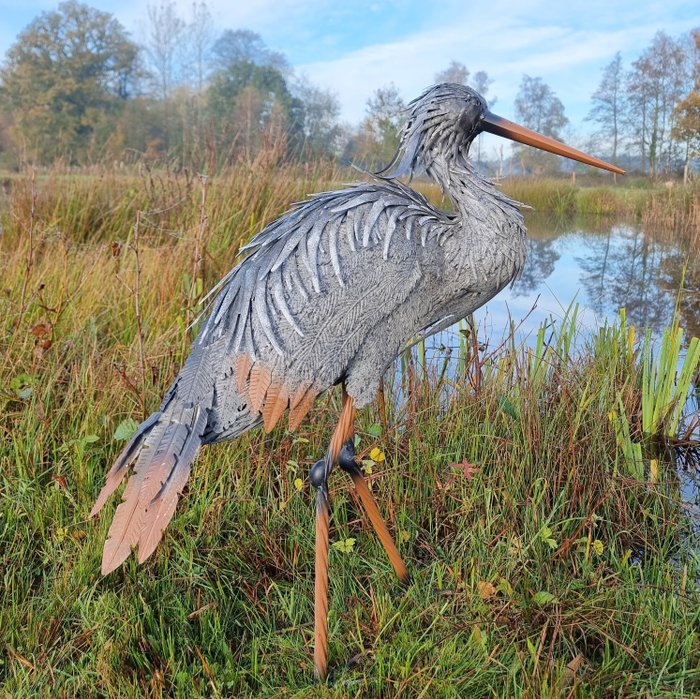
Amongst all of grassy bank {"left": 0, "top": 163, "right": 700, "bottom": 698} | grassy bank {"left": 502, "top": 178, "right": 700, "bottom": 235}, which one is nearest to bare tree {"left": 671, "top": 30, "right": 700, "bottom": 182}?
grassy bank {"left": 502, "top": 178, "right": 700, "bottom": 235}

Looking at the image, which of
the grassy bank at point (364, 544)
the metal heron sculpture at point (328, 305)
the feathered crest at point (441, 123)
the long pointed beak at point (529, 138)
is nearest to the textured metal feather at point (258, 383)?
the metal heron sculpture at point (328, 305)

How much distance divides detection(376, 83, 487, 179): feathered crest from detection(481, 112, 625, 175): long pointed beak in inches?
1.6

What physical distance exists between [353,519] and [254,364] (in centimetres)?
112

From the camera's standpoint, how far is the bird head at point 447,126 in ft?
5.47

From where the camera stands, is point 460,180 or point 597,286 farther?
point 597,286

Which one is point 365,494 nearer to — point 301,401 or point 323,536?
point 323,536

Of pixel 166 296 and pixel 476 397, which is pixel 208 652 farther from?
pixel 166 296

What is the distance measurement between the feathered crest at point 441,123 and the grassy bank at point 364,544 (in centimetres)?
100

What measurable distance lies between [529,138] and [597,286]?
19.7 ft

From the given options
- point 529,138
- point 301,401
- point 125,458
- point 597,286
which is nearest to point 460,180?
point 529,138

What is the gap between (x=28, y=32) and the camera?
959 inches

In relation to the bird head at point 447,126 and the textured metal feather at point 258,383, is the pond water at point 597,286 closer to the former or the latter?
the bird head at point 447,126

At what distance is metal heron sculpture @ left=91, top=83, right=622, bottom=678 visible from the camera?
157 centimetres

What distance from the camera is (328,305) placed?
1583 mm
